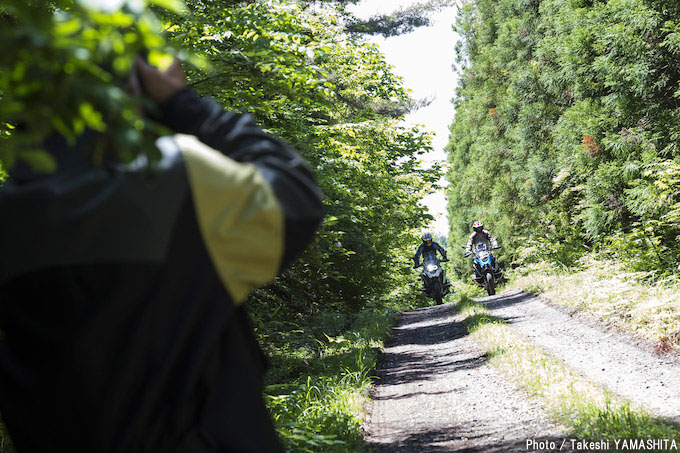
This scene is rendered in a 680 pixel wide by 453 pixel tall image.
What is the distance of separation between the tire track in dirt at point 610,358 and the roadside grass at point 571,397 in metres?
0.29

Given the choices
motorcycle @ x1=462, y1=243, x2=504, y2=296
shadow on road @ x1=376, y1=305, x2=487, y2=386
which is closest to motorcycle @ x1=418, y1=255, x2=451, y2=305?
motorcycle @ x1=462, y1=243, x2=504, y2=296

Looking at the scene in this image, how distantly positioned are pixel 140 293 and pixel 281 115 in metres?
7.34

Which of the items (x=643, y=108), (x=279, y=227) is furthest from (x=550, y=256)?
(x=279, y=227)

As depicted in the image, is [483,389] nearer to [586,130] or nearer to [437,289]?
[586,130]

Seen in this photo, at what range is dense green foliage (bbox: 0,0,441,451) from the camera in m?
0.92

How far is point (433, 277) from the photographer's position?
68.7ft

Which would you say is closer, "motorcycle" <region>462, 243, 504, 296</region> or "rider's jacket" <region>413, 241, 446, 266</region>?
"motorcycle" <region>462, 243, 504, 296</region>

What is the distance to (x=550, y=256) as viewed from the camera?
813 inches

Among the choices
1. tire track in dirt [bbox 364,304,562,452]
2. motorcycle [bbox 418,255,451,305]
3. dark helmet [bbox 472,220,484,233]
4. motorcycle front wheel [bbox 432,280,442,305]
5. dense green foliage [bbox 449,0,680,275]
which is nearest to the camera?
tire track in dirt [bbox 364,304,562,452]

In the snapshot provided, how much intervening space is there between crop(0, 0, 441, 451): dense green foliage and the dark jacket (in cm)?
16

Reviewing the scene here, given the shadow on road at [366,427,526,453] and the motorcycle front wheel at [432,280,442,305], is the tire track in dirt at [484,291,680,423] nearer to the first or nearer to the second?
the shadow on road at [366,427,526,453]

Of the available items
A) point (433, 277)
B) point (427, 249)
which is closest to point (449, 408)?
point (427, 249)

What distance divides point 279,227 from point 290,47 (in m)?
4.50

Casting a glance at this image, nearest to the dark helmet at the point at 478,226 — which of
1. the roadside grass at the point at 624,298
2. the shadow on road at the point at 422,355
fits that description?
the roadside grass at the point at 624,298
